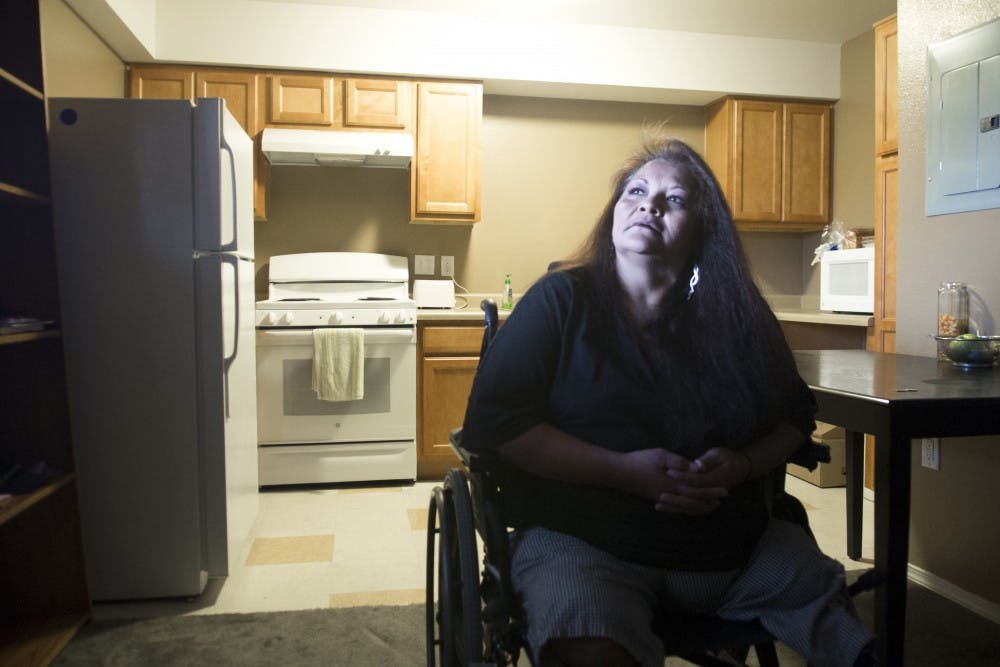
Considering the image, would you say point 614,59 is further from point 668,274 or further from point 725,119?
point 668,274

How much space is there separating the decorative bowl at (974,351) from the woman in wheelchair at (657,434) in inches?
37.0

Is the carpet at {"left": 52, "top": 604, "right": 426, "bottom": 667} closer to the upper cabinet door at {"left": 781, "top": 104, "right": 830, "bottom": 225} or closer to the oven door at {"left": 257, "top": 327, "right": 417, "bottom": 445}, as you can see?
the oven door at {"left": 257, "top": 327, "right": 417, "bottom": 445}

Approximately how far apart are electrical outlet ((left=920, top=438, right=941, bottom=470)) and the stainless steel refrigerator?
207cm

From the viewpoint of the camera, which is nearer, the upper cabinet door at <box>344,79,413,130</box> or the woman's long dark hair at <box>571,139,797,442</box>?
the woman's long dark hair at <box>571,139,797,442</box>

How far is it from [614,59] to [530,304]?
3140 mm

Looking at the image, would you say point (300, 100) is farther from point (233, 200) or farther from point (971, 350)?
point (971, 350)

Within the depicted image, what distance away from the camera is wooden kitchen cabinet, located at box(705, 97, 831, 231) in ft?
13.5

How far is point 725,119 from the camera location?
13.6ft

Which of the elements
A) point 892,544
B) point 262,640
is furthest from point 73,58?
point 892,544

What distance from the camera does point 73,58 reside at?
3.03 m

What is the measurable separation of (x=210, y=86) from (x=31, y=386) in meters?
2.13

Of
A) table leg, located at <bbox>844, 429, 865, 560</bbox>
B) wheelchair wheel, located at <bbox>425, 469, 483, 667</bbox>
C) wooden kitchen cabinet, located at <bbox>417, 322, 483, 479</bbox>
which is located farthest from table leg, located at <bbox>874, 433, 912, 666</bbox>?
wooden kitchen cabinet, located at <bbox>417, 322, 483, 479</bbox>

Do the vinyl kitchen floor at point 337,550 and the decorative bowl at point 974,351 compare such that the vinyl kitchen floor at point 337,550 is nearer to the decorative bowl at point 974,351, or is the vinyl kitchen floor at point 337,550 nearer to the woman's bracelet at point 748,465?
the decorative bowl at point 974,351

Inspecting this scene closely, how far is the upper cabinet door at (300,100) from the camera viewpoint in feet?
Answer: 12.1
